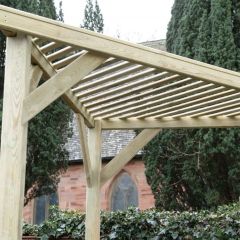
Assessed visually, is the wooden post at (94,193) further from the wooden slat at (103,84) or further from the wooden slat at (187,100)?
the wooden slat at (103,84)

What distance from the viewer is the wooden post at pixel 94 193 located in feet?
21.5

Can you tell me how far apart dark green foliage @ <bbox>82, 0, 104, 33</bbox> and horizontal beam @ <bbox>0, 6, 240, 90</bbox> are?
74.8ft

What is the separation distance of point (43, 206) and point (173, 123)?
12101 mm

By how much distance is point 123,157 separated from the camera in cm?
684

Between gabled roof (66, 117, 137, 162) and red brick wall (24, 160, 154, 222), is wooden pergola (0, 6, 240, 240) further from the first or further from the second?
red brick wall (24, 160, 154, 222)

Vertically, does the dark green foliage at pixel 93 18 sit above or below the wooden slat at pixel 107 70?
above

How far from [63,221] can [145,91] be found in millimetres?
3434

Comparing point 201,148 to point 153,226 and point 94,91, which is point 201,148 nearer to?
point 153,226

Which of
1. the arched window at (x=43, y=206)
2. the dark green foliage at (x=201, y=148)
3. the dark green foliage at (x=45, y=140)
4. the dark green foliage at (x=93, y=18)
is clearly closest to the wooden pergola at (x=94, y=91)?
the dark green foliage at (x=201, y=148)

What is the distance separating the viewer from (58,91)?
3.97 meters

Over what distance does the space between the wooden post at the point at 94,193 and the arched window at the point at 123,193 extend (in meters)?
9.89

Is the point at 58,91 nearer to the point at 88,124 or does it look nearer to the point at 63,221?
the point at 88,124

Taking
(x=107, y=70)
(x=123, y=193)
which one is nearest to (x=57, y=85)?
(x=107, y=70)

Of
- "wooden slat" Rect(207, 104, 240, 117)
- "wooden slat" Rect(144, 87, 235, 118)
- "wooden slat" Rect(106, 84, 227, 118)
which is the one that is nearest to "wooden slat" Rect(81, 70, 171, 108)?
"wooden slat" Rect(106, 84, 227, 118)
